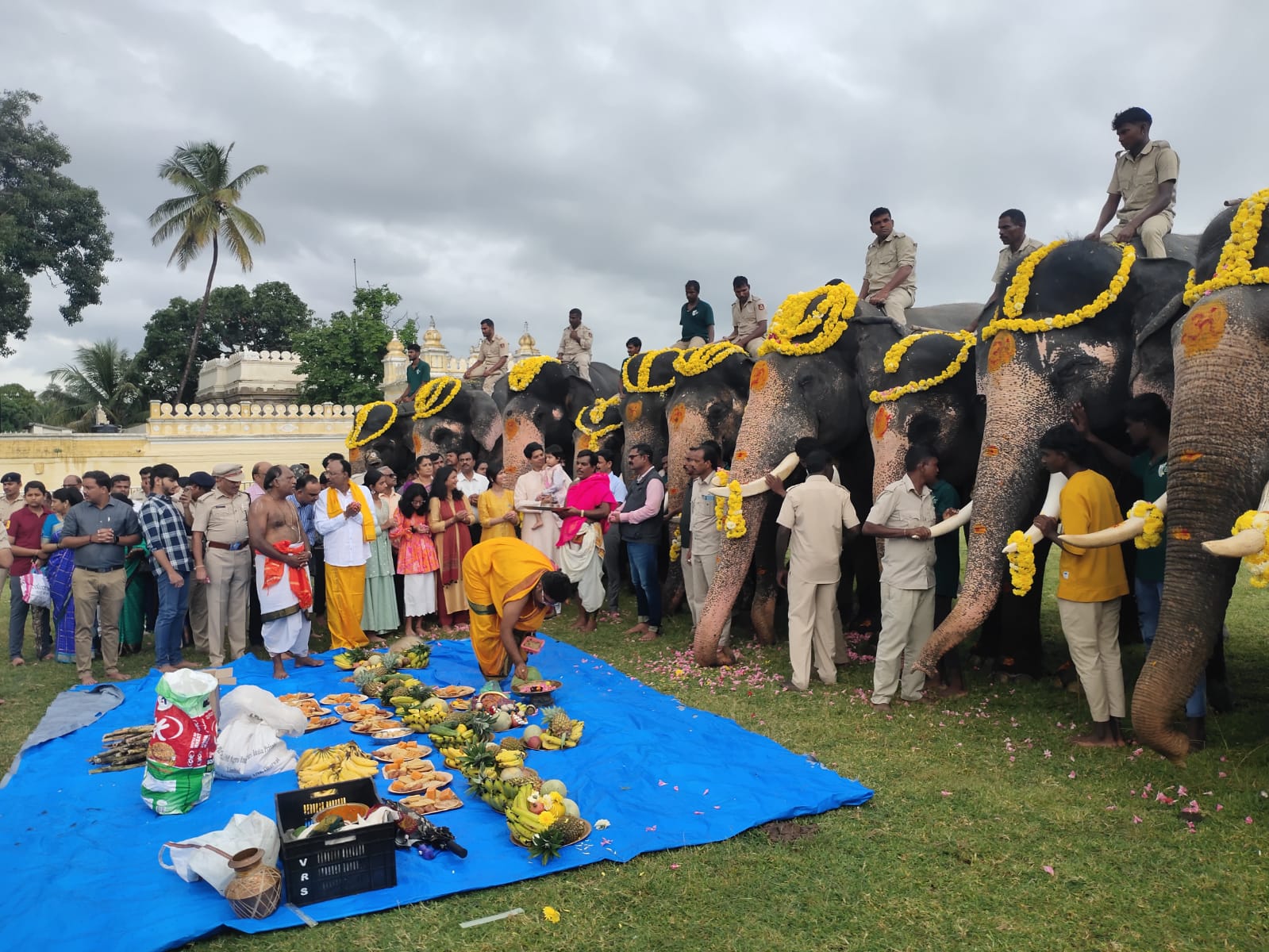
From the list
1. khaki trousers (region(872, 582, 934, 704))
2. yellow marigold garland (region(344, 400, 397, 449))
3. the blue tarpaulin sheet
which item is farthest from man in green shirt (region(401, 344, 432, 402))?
khaki trousers (region(872, 582, 934, 704))

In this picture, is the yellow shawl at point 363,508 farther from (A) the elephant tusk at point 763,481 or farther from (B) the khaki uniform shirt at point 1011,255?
(B) the khaki uniform shirt at point 1011,255

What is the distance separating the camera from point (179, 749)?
15.4 ft

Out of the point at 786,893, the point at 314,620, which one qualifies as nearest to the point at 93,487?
the point at 314,620

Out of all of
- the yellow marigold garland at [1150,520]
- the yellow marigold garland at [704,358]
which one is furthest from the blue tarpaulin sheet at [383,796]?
the yellow marigold garland at [704,358]

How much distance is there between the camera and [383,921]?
3635 mm

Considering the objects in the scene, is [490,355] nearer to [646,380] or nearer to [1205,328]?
[646,380]

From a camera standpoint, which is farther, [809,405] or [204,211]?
[204,211]

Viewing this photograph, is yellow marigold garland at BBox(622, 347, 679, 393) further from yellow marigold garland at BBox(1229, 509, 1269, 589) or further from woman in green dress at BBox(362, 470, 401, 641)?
yellow marigold garland at BBox(1229, 509, 1269, 589)

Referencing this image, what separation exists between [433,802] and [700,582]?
399 centimetres

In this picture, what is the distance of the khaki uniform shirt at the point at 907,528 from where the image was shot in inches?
250

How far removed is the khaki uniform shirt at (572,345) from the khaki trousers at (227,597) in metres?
6.94

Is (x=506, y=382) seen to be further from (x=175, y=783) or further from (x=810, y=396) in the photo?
(x=175, y=783)

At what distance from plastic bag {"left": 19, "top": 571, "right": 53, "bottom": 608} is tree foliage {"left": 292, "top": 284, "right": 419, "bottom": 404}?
24.3 meters

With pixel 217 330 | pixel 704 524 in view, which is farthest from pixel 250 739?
pixel 217 330
